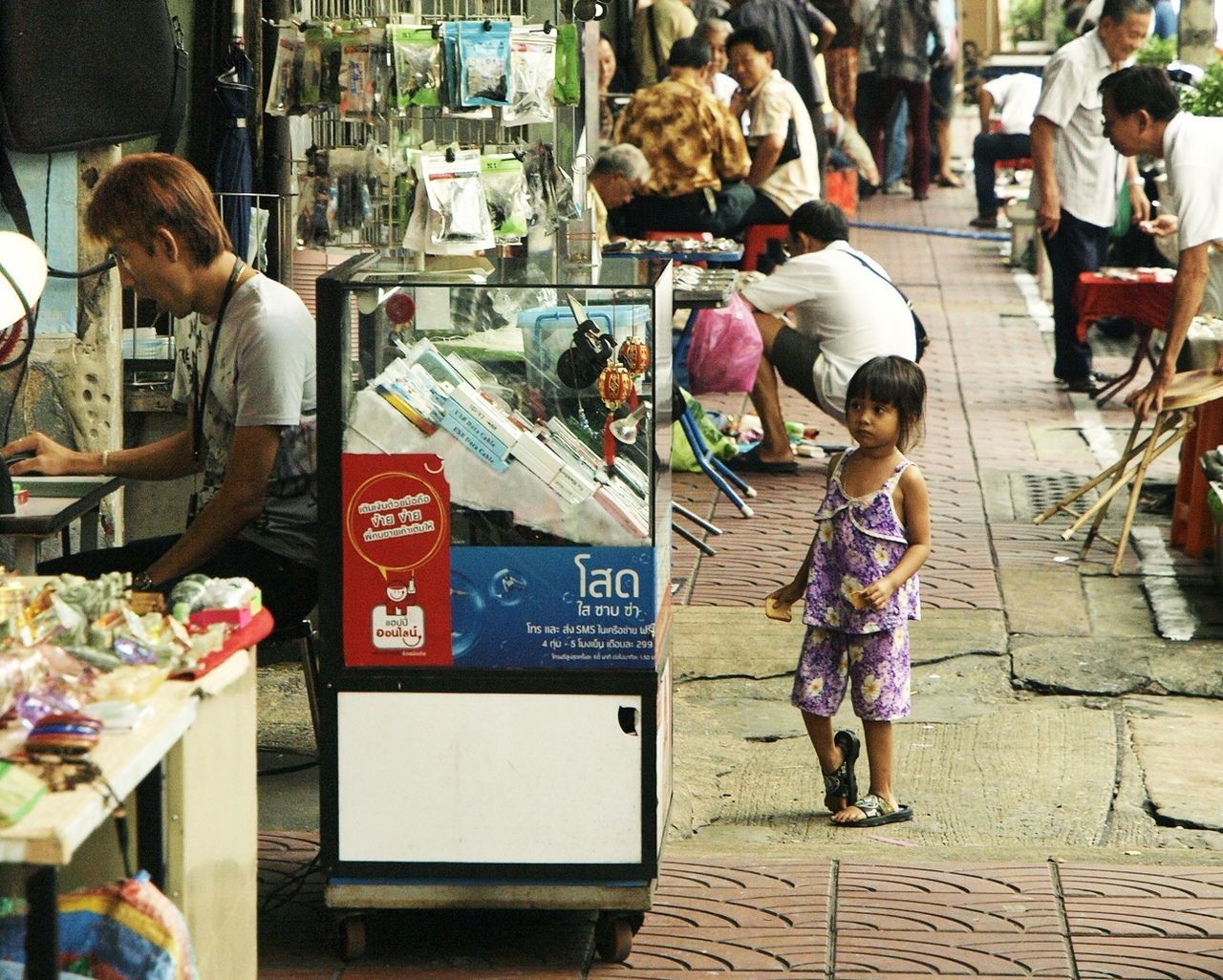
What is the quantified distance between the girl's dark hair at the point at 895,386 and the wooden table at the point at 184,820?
195 centimetres

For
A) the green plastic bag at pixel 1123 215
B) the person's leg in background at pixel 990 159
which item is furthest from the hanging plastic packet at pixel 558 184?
the person's leg in background at pixel 990 159

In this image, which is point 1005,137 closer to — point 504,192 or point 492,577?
point 504,192

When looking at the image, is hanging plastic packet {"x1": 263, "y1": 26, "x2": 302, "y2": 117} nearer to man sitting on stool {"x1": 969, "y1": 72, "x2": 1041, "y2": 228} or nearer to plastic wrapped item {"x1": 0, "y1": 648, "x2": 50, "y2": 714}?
plastic wrapped item {"x1": 0, "y1": 648, "x2": 50, "y2": 714}

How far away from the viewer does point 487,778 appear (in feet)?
13.0

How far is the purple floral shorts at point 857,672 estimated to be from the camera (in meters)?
4.99

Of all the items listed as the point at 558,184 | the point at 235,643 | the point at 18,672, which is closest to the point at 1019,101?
the point at 558,184

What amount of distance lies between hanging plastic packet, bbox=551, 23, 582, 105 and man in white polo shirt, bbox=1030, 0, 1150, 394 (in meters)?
5.09

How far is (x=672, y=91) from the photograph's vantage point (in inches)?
444

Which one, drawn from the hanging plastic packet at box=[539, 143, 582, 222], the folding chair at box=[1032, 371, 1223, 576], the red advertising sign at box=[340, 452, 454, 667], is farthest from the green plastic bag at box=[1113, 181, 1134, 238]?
the red advertising sign at box=[340, 452, 454, 667]

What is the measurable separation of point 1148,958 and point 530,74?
11.0 ft

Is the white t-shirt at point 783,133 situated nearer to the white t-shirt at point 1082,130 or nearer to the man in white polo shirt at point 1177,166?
the white t-shirt at point 1082,130

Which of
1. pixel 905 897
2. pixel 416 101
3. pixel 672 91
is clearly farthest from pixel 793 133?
pixel 905 897

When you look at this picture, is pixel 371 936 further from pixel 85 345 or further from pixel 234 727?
pixel 85 345

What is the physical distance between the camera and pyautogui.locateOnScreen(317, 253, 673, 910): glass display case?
3895 mm
